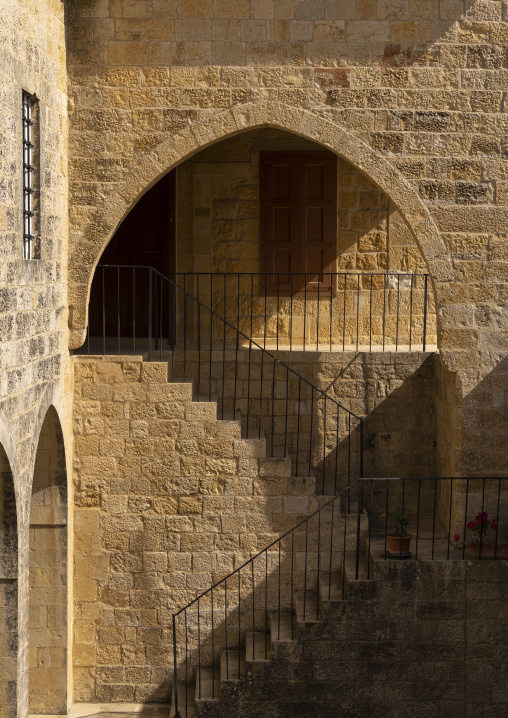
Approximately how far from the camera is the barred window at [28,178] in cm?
720

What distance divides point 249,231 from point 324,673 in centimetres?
486

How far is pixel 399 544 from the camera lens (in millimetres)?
8461

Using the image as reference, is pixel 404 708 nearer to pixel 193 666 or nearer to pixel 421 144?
pixel 193 666

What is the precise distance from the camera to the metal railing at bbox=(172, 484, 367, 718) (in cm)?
884

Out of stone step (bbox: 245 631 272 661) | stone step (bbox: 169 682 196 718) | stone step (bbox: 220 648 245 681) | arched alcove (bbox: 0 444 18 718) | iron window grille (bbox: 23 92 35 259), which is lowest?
stone step (bbox: 169 682 196 718)

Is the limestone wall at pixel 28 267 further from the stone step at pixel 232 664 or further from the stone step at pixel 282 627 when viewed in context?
the stone step at pixel 282 627

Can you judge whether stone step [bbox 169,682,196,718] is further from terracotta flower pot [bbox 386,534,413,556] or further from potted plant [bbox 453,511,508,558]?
potted plant [bbox 453,511,508,558]

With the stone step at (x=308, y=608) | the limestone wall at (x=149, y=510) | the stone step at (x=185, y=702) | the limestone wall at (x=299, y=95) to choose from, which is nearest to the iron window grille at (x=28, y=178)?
the limestone wall at (x=299, y=95)

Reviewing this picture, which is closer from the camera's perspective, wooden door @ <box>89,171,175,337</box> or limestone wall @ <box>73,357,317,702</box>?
limestone wall @ <box>73,357,317,702</box>

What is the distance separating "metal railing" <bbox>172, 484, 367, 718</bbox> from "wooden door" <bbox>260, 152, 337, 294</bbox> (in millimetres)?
3108

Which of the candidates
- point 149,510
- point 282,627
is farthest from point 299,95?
point 282,627

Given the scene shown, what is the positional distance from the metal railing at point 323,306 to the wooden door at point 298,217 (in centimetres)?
9

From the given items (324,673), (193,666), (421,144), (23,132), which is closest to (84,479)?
(193,666)

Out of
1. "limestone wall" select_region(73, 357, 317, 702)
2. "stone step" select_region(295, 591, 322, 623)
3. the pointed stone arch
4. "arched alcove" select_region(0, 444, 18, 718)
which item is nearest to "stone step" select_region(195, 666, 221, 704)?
"limestone wall" select_region(73, 357, 317, 702)
